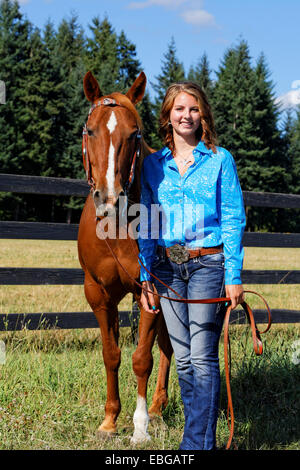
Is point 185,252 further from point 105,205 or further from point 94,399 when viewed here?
point 94,399

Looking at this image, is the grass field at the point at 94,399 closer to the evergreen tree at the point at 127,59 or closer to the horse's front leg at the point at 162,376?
the horse's front leg at the point at 162,376

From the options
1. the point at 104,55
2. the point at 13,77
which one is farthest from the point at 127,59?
the point at 13,77

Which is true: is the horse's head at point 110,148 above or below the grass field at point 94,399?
above

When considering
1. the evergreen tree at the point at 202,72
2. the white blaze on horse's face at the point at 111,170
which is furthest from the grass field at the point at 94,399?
the evergreen tree at the point at 202,72

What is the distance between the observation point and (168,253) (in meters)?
2.37

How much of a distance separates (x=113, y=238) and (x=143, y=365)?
2.62 ft

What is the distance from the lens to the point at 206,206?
2305 millimetres

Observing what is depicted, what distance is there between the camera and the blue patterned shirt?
2.27 m

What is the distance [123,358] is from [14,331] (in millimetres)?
1220

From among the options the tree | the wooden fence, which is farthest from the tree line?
the wooden fence

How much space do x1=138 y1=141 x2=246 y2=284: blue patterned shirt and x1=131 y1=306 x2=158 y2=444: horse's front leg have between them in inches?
23.5

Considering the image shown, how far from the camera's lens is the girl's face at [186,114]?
93.0 inches

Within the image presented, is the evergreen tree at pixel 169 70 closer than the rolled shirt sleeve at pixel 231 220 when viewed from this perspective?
No

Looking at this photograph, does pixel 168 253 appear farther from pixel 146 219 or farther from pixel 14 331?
pixel 14 331
